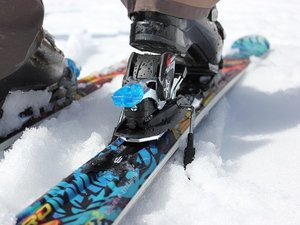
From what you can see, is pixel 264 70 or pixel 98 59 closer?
pixel 264 70

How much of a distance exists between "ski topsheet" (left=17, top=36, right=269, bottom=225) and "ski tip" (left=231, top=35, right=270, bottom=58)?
1.71 m

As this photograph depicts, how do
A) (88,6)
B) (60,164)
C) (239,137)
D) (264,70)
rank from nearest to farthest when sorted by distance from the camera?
(60,164)
(239,137)
(264,70)
(88,6)

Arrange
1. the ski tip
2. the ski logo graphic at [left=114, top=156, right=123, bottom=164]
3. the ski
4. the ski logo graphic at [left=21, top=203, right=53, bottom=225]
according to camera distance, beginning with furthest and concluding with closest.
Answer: the ski tip < the ski < the ski logo graphic at [left=114, top=156, right=123, bottom=164] < the ski logo graphic at [left=21, top=203, right=53, bottom=225]

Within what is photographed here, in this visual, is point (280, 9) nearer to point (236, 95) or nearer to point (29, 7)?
point (236, 95)

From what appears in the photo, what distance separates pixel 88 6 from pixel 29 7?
4.66 m

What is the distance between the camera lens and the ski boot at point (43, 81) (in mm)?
1780

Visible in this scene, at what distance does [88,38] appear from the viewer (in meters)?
3.93

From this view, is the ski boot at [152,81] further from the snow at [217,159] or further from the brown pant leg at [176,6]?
the snow at [217,159]

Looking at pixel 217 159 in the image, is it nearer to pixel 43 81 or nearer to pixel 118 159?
pixel 118 159

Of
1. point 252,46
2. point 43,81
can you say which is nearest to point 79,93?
point 43,81

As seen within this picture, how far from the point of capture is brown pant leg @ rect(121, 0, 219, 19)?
1.48 metres

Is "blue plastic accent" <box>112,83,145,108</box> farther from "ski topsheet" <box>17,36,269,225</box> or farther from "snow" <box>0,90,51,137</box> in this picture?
"snow" <box>0,90,51,137</box>

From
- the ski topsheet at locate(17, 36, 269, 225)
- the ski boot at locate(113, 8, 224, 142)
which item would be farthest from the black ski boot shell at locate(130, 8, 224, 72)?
the ski topsheet at locate(17, 36, 269, 225)

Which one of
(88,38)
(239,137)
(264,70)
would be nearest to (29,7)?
(239,137)
